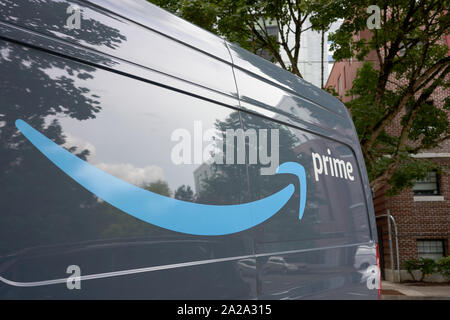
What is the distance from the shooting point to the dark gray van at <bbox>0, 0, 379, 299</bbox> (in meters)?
1.83

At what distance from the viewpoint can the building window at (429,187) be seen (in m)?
21.1

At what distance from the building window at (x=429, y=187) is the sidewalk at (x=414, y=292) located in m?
4.04

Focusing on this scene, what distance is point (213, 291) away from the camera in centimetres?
254

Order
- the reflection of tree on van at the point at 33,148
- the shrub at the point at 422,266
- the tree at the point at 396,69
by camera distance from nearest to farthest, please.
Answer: the reflection of tree on van at the point at 33,148 → the tree at the point at 396,69 → the shrub at the point at 422,266

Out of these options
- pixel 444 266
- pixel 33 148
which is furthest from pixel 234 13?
pixel 444 266

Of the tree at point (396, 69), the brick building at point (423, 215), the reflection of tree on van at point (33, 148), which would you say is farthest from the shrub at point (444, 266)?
the reflection of tree on van at point (33, 148)

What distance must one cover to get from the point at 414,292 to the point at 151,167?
16.3 metres

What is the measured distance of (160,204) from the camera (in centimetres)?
234

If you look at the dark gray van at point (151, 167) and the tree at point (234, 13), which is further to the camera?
the tree at point (234, 13)

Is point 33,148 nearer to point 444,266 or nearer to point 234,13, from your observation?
point 234,13

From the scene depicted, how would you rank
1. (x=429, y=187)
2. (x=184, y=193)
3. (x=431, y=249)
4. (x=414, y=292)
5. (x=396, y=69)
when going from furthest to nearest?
(x=429, y=187)
(x=431, y=249)
(x=414, y=292)
(x=396, y=69)
(x=184, y=193)

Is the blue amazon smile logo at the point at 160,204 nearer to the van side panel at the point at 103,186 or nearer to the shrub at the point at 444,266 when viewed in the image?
the van side panel at the point at 103,186

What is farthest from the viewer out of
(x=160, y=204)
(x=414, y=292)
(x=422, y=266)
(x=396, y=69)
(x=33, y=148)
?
(x=422, y=266)

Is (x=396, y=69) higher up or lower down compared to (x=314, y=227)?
higher up
